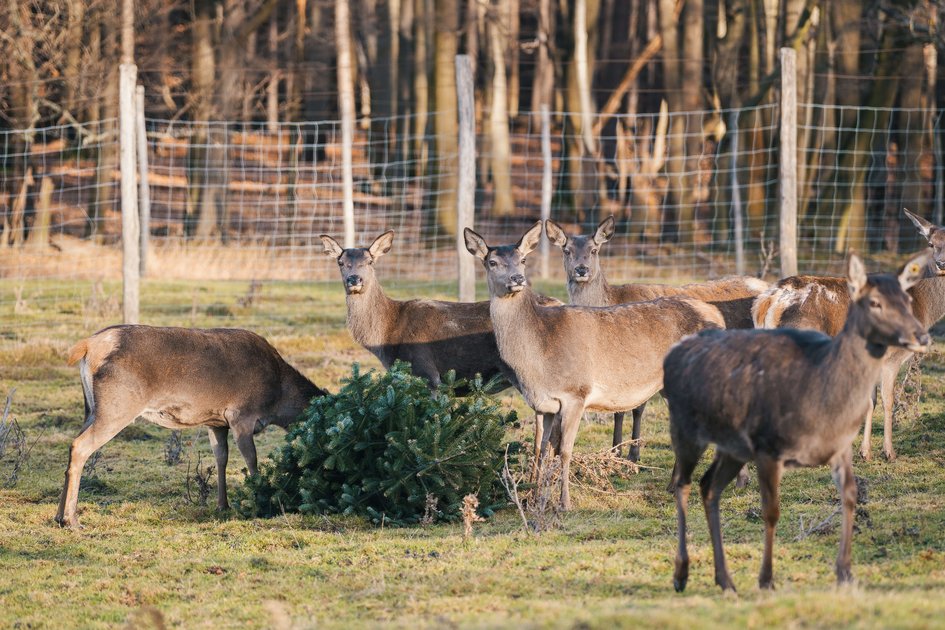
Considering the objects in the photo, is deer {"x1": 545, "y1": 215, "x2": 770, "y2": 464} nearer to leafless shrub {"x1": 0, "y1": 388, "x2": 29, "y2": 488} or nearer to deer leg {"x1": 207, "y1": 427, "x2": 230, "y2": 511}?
deer leg {"x1": 207, "y1": 427, "x2": 230, "y2": 511}

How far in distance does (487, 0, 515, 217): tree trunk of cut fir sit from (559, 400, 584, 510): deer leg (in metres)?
16.9

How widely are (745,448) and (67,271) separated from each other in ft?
53.3

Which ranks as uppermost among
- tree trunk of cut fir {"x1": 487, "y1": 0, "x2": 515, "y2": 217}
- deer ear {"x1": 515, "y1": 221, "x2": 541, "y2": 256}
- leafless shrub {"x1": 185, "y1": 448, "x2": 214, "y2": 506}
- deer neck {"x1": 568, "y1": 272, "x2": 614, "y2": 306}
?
tree trunk of cut fir {"x1": 487, "y1": 0, "x2": 515, "y2": 217}

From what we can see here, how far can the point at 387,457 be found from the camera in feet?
29.2

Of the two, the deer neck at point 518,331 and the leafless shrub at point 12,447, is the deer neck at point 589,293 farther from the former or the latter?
the leafless shrub at point 12,447

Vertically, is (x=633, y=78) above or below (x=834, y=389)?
above

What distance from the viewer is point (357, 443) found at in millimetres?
8922

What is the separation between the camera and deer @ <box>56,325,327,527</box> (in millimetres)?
9219

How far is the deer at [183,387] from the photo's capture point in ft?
30.2

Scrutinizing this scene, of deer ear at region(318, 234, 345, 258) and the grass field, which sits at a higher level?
deer ear at region(318, 234, 345, 258)

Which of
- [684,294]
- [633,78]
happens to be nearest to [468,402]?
[684,294]

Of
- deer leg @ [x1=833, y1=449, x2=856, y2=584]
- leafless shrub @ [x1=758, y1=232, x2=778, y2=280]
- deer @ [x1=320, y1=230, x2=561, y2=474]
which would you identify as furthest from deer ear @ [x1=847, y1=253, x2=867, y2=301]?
leafless shrub @ [x1=758, y1=232, x2=778, y2=280]

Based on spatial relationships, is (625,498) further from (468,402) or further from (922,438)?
(922,438)

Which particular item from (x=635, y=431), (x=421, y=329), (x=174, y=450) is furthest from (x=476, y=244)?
(x=174, y=450)
